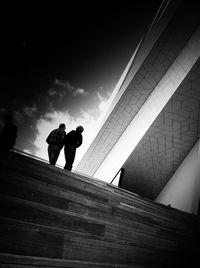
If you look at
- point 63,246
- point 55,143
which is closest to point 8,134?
point 55,143

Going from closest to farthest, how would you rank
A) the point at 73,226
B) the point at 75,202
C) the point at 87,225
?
the point at 73,226
the point at 87,225
the point at 75,202

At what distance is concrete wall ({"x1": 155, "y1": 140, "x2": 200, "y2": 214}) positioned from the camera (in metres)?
7.10

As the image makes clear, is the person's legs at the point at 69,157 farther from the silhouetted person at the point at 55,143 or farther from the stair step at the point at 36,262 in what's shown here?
the stair step at the point at 36,262

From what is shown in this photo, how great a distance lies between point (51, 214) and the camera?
2.37 metres

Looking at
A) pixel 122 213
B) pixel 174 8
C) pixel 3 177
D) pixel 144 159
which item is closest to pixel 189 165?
pixel 144 159

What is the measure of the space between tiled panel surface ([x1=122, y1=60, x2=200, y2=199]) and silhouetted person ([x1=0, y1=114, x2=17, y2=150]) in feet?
14.5

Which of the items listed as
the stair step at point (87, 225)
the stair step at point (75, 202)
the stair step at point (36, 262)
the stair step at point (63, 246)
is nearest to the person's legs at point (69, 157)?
the stair step at point (75, 202)

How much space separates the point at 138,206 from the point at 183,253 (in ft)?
2.83

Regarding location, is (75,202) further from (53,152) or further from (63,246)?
(53,152)

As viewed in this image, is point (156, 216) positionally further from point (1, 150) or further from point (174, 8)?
point (174, 8)

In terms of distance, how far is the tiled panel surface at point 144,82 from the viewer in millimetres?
6453

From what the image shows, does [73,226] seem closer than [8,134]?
Yes

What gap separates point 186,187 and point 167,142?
1.53 meters

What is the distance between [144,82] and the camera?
7.76 metres
